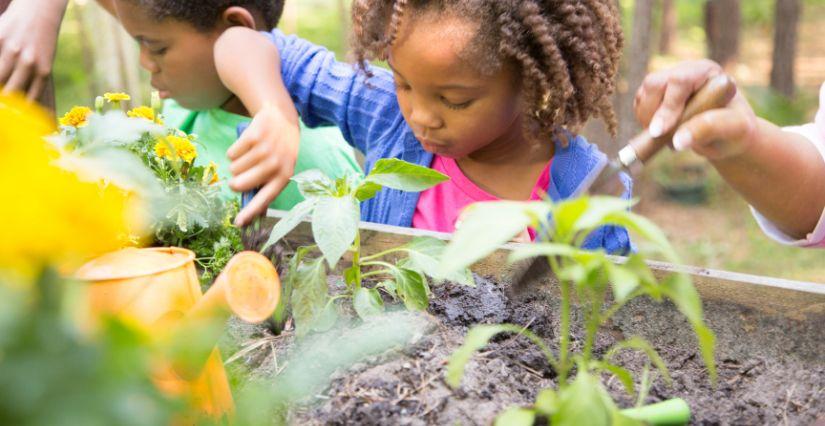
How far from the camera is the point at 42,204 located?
35 centimetres

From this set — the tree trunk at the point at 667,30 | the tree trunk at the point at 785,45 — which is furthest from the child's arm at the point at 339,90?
the tree trunk at the point at 667,30

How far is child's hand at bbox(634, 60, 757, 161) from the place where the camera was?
1.26 metres

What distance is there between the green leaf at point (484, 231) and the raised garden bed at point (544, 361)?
1.20 ft

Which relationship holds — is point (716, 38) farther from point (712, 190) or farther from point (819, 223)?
point (819, 223)

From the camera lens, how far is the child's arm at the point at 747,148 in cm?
127

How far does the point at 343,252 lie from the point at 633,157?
462 mm

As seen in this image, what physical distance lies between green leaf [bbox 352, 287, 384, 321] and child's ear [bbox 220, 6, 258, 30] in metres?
1.32

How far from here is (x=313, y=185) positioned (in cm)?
128

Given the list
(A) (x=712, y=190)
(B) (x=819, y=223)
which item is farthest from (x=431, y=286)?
(A) (x=712, y=190)

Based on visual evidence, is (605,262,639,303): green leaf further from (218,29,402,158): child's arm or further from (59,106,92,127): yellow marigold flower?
(218,29,402,158): child's arm

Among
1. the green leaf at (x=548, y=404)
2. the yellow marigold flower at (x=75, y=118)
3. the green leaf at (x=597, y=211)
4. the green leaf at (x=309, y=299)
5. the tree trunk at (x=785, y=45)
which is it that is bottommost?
the tree trunk at (x=785, y=45)

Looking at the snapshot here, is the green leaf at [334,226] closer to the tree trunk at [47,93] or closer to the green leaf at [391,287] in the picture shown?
the green leaf at [391,287]

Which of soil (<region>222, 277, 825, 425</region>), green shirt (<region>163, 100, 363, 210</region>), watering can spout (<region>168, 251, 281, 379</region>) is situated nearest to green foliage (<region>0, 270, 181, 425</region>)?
watering can spout (<region>168, 251, 281, 379</region>)

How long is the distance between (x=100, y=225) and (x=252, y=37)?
1.77 meters
